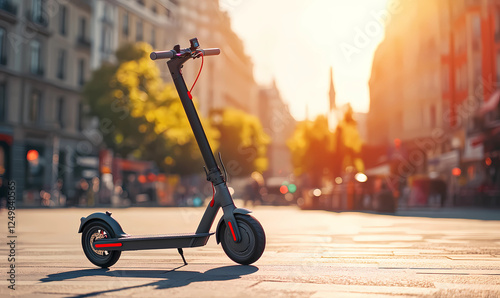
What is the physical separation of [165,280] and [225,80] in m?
99.7

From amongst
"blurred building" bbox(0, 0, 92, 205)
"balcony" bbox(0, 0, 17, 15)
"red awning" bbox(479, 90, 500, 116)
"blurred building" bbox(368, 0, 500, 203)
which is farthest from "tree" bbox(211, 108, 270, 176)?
"red awning" bbox(479, 90, 500, 116)

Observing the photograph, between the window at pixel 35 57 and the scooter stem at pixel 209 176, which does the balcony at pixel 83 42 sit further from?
the scooter stem at pixel 209 176

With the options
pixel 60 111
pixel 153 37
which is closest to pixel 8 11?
pixel 60 111

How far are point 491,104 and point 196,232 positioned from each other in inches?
1211

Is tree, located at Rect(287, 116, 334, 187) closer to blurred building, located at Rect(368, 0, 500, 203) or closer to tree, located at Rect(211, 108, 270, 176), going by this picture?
tree, located at Rect(211, 108, 270, 176)

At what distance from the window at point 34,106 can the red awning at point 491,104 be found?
2695 centimetres

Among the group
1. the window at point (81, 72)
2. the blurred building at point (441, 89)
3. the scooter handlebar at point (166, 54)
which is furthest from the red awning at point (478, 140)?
the scooter handlebar at point (166, 54)

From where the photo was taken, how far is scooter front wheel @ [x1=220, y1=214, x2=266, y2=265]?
7.08 meters

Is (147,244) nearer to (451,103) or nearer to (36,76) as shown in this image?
(36,76)

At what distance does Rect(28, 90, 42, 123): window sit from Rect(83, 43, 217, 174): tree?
2938 millimetres

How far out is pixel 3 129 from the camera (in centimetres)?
3841

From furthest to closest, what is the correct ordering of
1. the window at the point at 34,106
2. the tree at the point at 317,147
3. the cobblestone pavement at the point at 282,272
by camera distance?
1. the tree at the point at 317,147
2. the window at the point at 34,106
3. the cobblestone pavement at the point at 282,272

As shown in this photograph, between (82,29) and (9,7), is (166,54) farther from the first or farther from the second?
(82,29)

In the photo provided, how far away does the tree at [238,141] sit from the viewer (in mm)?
79875
